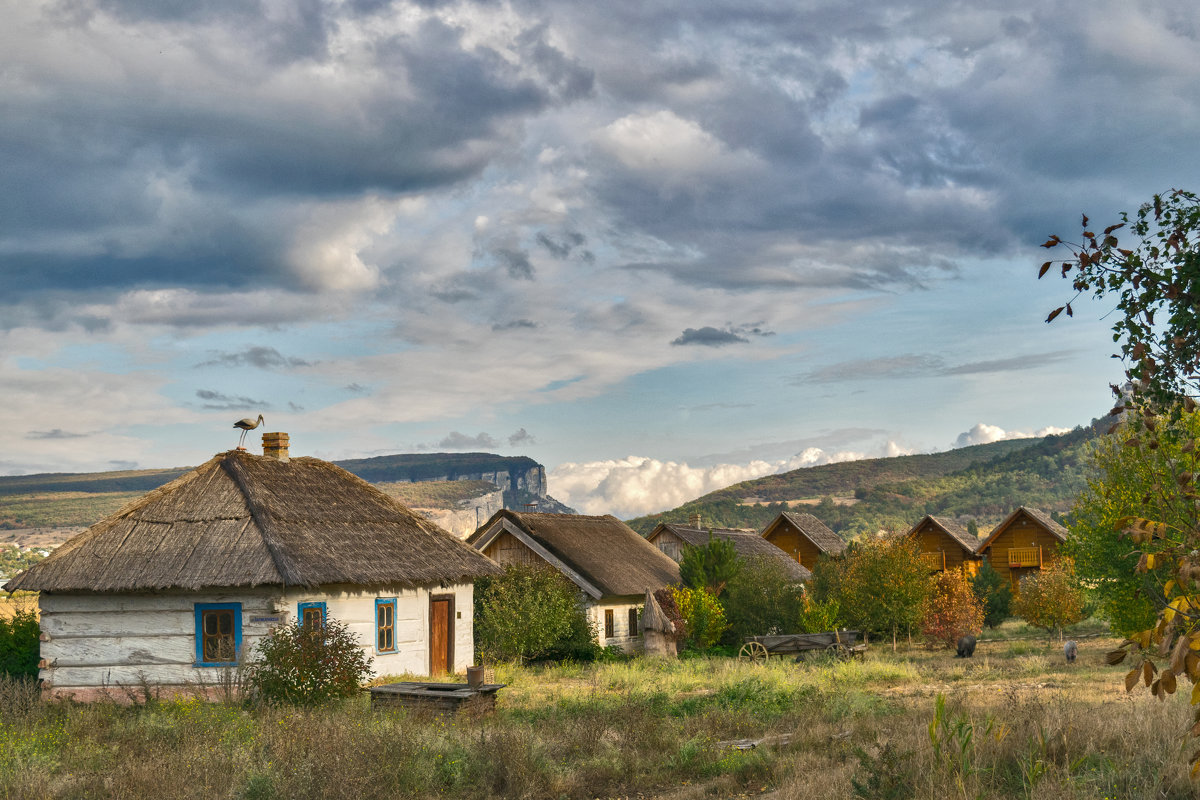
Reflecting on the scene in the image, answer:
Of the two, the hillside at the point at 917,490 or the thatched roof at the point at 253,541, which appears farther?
the hillside at the point at 917,490

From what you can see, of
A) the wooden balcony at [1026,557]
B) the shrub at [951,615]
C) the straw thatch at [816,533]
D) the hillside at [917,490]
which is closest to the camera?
the shrub at [951,615]

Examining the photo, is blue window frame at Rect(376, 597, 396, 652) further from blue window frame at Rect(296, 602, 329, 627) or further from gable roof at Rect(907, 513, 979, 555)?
gable roof at Rect(907, 513, 979, 555)

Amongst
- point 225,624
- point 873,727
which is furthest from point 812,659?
point 225,624

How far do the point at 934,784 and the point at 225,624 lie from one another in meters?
16.1

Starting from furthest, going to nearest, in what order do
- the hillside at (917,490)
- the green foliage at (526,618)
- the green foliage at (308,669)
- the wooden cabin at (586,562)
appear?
1. the hillside at (917,490)
2. the wooden cabin at (586,562)
3. the green foliage at (526,618)
4. the green foliage at (308,669)

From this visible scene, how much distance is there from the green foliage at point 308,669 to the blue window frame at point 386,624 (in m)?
4.14

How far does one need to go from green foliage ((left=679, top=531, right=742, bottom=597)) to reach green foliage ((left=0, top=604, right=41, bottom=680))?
1971 cm

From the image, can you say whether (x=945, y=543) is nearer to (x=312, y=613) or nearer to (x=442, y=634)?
(x=442, y=634)

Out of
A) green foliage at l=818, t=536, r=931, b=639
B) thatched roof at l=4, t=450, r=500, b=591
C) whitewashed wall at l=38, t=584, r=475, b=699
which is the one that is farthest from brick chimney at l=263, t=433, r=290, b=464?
green foliage at l=818, t=536, r=931, b=639

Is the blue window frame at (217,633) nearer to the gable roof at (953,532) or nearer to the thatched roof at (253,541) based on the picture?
the thatched roof at (253,541)

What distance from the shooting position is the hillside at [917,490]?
10388 centimetres

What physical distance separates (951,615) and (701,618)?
7976 mm

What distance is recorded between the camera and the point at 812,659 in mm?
24188

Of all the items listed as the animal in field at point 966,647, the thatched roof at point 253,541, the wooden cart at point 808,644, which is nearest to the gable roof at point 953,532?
the animal in field at point 966,647
